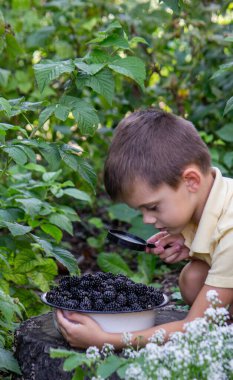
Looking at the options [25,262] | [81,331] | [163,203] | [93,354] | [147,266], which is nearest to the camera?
[93,354]

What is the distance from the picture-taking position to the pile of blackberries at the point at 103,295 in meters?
2.55

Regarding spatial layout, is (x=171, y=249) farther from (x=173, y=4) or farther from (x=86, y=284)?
(x=173, y=4)

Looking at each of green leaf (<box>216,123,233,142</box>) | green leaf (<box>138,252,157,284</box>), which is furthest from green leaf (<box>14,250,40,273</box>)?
green leaf (<box>216,123,233,142</box>)

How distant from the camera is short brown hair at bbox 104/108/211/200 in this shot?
2.59 meters

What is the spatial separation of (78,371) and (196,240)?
68 cm

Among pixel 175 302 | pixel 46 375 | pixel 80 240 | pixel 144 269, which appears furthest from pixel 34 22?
pixel 46 375

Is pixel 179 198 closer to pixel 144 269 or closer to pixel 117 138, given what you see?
pixel 117 138

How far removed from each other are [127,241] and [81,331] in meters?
0.49

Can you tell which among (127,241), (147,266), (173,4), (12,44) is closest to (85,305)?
(127,241)

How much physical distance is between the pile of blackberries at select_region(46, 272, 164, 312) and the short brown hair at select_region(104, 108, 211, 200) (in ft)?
1.02

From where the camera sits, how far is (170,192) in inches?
103

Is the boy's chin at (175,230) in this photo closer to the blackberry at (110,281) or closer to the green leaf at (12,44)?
the blackberry at (110,281)

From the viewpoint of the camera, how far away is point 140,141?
8.58ft

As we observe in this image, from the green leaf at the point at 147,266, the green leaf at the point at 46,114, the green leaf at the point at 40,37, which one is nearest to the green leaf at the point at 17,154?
the green leaf at the point at 46,114
